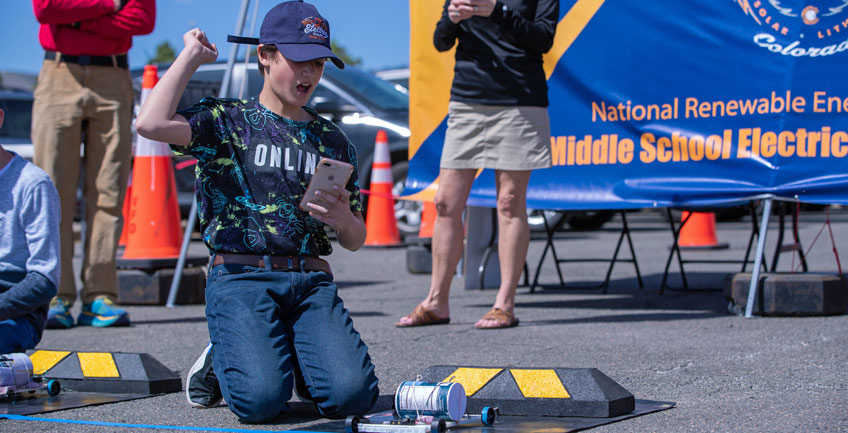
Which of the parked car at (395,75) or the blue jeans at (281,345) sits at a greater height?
the parked car at (395,75)

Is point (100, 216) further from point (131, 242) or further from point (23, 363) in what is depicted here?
point (23, 363)

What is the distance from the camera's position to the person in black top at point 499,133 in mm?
5207

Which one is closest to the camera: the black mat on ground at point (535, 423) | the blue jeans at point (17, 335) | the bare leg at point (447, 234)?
the black mat on ground at point (535, 423)

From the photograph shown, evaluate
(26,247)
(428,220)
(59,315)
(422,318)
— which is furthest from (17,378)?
(428,220)

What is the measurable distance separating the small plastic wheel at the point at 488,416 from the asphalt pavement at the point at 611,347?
0.15 ft

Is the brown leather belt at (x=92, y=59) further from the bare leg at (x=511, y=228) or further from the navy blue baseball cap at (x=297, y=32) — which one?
the navy blue baseball cap at (x=297, y=32)

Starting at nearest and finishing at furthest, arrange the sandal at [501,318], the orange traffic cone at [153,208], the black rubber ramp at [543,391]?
1. the black rubber ramp at [543,391]
2. the sandal at [501,318]
3. the orange traffic cone at [153,208]

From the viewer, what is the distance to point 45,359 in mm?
3783

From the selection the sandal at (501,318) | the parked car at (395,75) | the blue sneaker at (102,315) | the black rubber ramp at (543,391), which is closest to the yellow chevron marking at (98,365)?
the black rubber ramp at (543,391)

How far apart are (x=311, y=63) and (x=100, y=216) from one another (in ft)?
8.48

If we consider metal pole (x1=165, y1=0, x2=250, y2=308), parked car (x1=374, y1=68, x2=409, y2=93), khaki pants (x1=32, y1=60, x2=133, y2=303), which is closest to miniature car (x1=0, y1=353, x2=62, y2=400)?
khaki pants (x1=32, y1=60, x2=133, y2=303)

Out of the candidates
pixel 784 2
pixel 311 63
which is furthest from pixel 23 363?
pixel 784 2

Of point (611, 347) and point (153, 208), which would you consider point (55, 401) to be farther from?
point (153, 208)

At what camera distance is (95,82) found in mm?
5434
